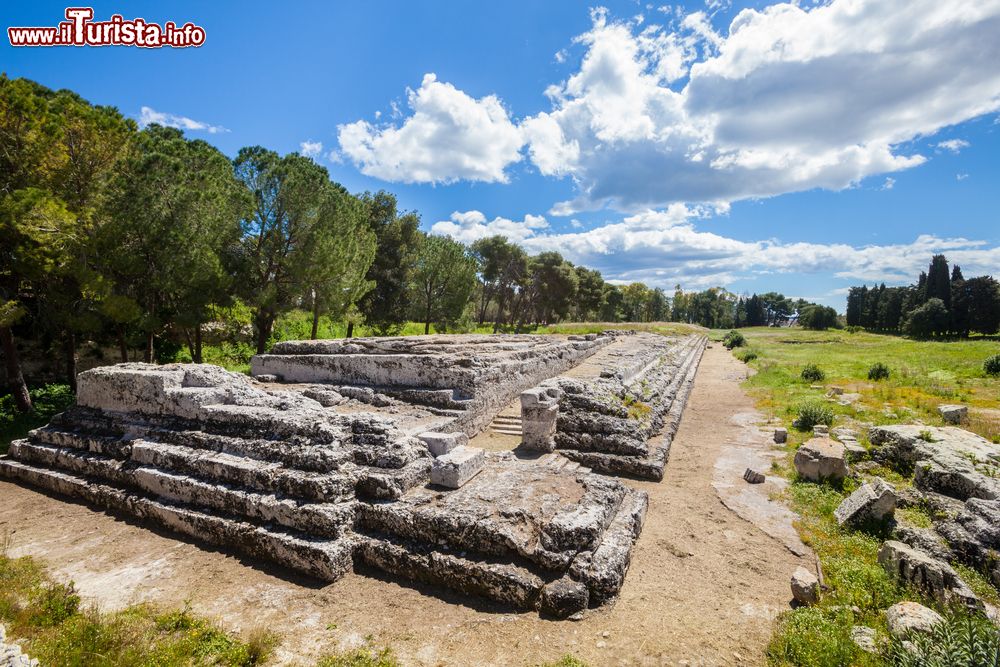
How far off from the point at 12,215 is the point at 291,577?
39.0 feet

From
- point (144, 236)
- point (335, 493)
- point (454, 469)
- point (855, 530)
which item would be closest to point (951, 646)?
point (855, 530)

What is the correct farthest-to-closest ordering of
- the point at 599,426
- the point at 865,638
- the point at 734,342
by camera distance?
the point at 734,342, the point at 599,426, the point at 865,638

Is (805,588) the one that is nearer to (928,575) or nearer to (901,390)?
(928,575)

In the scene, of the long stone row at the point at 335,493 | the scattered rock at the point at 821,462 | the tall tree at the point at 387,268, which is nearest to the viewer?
the long stone row at the point at 335,493

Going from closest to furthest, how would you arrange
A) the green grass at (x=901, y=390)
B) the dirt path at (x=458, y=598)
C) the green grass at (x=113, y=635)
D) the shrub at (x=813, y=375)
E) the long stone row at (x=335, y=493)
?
the green grass at (x=113, y=635) → the dirt path at (x=458, y=598) → the long stone row at (x=335, y=493) → the green grass at (x=901, y=390) → the shrub at (x=813, y=375)

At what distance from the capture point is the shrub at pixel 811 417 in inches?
452

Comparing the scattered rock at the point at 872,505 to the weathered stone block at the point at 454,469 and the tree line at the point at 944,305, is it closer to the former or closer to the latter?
the weathered stone block at the point at 454,469

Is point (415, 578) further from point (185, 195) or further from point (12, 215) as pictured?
point (185, 195)

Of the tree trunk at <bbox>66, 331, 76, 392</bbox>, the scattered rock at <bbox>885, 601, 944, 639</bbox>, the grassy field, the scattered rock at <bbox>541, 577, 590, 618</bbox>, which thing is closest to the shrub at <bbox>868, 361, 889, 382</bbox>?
the grassy field

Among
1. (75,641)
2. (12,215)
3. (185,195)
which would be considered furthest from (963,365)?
(12,215)

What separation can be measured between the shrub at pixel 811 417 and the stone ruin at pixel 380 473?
382 cm

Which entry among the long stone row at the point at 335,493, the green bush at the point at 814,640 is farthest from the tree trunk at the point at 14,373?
the green bush at the point at 814,640

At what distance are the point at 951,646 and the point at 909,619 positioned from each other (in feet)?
1.62

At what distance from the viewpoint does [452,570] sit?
4.89 meters
